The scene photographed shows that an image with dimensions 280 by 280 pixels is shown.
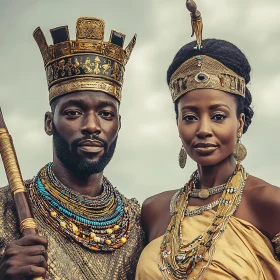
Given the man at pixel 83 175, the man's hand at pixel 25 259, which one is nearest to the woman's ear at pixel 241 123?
the man at pixel 83 175

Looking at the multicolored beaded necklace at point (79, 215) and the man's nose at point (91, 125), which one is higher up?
the man's nose at point (91, 125)

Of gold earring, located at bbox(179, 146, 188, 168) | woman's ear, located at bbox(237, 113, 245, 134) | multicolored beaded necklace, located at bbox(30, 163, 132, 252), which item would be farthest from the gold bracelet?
woman's ear, located at bbox(237, 113, 245, 134)

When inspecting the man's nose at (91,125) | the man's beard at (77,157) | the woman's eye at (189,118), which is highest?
the man's nose at (91,125)

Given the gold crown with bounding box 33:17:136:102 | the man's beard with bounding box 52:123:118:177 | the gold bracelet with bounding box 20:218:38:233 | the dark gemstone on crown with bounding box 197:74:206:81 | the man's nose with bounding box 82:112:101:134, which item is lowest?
the gold bracelet with bounding box 20:218:38:233

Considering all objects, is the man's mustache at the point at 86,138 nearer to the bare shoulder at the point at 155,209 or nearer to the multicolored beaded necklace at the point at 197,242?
the bare shoulder at the point at 155,209

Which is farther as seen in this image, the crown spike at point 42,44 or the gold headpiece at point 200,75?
the crown spike at point 42,44

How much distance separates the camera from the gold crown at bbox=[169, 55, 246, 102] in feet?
20.9

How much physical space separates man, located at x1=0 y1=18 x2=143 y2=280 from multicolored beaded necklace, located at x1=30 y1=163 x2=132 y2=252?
0.01 m

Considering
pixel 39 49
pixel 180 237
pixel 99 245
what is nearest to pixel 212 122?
pixel 180 237

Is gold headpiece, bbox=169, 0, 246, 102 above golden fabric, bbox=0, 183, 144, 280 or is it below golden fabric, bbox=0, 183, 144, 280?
above

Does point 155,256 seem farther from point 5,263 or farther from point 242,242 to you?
point 5,263

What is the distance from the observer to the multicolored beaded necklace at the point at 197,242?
6.05m

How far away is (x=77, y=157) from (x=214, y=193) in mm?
1617

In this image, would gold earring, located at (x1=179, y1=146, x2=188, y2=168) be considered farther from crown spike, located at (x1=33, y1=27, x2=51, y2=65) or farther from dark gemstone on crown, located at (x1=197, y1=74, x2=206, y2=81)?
crown spike, located at (x1=33, y1=27, x2=51, y2=65)
